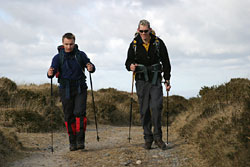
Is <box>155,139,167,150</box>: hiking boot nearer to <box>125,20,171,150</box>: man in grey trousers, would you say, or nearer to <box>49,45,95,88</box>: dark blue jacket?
<box>125,20,171,150</box>: man in grey trousers

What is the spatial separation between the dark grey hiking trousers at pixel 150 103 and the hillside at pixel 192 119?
1019mm

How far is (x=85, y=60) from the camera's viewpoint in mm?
7781

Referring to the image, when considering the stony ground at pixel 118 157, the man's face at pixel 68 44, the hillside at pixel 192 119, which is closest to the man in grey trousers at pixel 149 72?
the stony ground at pixel 118 157

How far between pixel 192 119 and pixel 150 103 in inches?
131

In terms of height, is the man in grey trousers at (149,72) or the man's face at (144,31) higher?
the man's face at (144,31)

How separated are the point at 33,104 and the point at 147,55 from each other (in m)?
9.41

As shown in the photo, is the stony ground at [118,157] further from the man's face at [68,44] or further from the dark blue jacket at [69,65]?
the man's face at [68,44]

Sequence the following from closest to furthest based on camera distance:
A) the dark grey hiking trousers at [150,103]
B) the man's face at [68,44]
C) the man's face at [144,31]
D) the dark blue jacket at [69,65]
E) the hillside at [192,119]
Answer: the hillside at [192,119] → the man's face at [144,31] → the dark grey hiking trousers at [150,103] → the man's face at [68,44] → the dark blue jacket at [69,65]

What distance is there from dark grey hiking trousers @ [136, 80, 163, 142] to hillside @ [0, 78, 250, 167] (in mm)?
1019

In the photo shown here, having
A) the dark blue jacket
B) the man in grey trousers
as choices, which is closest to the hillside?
the man in grey trousers

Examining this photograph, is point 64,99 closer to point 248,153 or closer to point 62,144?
point 62,144

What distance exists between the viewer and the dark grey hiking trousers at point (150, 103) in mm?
7332

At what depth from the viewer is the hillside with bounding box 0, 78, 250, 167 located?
6020mm

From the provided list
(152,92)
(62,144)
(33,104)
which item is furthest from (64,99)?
(33,104)
